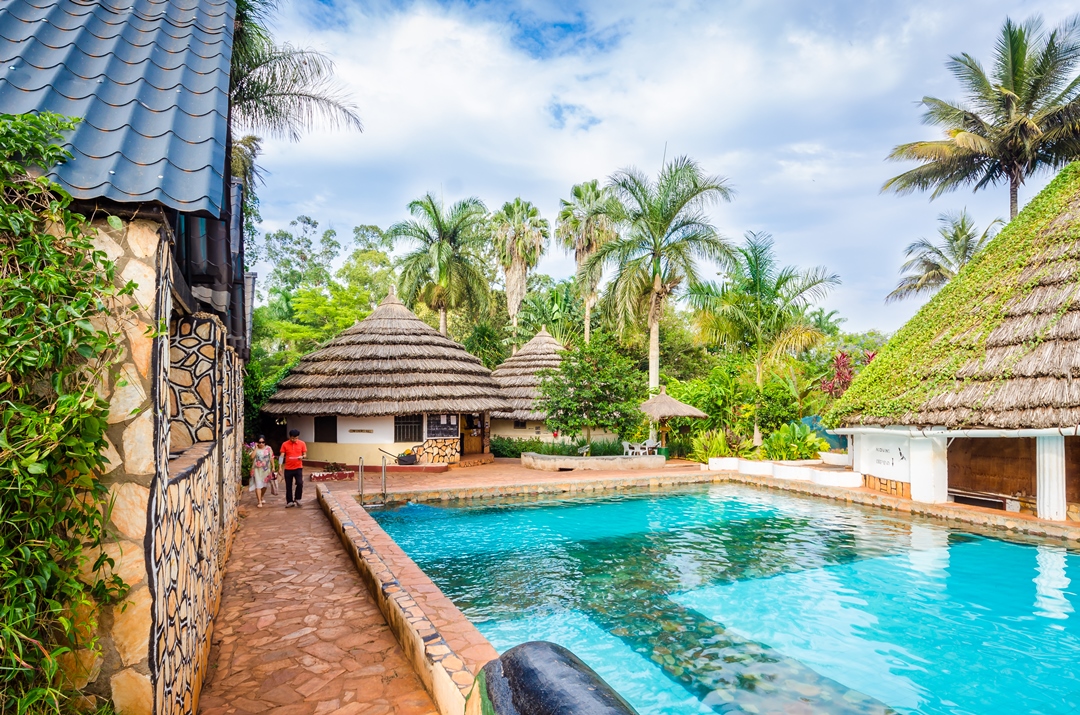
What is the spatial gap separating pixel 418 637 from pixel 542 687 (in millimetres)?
3417

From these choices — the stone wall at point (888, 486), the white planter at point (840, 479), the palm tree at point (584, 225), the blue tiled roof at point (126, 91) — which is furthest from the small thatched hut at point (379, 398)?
the blue tiled roof at point (126, 91)

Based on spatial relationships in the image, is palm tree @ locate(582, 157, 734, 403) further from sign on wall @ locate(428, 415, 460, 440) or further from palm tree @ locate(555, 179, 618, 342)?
palm tree @ locate(555, 179, 618, 342)

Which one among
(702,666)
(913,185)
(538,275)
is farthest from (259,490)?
(538,275)

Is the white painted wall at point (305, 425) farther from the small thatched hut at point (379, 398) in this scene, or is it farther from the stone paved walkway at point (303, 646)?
the stone paved walkway at point (303, 646)

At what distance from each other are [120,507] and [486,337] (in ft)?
92.0

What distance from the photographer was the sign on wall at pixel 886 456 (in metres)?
12.5

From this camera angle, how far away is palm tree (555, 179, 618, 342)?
2941 centimetres

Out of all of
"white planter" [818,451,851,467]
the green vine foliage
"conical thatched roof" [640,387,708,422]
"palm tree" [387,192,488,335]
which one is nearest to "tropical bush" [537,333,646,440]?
"conical thatched roof" [640,387,708,422]

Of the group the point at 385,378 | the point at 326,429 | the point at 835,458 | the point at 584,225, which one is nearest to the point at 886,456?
the point at 835,458

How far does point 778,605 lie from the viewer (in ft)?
23.7

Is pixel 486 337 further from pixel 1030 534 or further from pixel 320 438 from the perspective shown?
pixel 1030 534

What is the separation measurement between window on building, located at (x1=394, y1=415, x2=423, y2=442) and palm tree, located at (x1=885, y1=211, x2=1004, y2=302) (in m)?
26.1

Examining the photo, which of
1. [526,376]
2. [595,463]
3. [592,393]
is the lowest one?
[595,463]

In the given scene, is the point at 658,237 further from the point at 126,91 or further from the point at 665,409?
the point at 126,91
